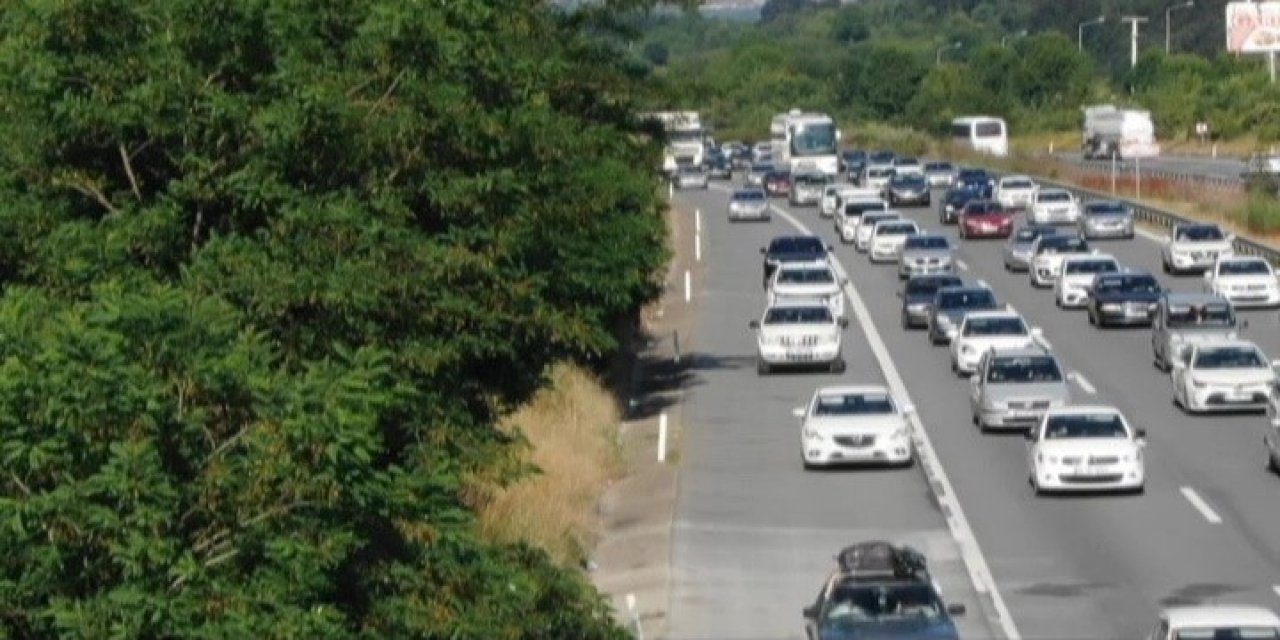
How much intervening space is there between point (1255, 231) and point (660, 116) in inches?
1222

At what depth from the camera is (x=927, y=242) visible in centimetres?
6931

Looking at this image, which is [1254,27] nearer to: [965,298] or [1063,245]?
[1063,245]

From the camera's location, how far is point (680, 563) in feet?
117

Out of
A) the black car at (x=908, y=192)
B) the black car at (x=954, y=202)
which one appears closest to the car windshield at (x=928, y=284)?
the black car at (x=954, y=202)

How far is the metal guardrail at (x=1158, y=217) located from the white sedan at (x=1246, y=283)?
529cm

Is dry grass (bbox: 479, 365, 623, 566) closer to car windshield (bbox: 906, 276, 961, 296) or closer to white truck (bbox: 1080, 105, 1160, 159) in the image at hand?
car windshield (bbox: 906, 276, 961, 296)

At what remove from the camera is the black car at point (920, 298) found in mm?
59594

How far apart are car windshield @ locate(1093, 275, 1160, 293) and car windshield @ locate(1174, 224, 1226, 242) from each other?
30.1 feet

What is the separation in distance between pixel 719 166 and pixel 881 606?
3964 inches

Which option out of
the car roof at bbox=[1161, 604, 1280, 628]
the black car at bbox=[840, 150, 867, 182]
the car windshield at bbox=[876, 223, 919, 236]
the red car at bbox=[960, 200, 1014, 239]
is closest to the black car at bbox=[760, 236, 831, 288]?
the car windshield at bbox=[876, 223, 919, 236]

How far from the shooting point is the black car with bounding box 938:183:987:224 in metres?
84.7

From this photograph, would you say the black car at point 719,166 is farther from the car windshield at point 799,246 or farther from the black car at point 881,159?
the car windshield at point 799,246

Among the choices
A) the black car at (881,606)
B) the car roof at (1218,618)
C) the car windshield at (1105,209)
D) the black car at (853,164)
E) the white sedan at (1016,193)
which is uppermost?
A: the car roof at (1218,618)

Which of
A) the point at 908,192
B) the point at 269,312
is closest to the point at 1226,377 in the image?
the point at 269,312
